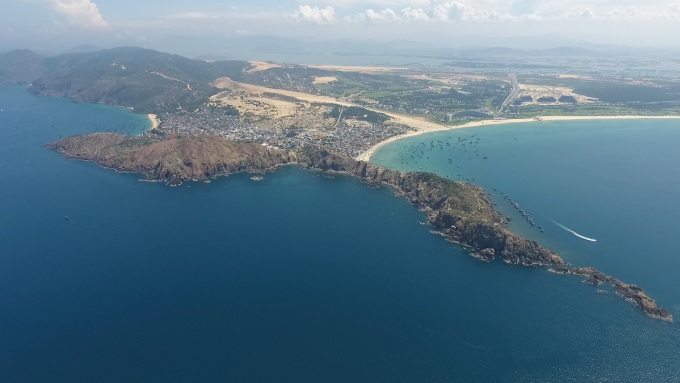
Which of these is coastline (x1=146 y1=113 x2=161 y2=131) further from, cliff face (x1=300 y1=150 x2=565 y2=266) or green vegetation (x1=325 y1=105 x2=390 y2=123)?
cliff face (x1=300 y1=150 x2=565 y2=266)

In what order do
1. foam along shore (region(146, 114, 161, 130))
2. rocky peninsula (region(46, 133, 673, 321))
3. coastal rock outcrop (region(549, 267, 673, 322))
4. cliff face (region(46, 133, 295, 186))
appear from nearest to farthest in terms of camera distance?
coastal rock outcrop (region(549, 267, 673, 322)) < rocky peninsula (region(46, 133, 673, 321)) < cliff face (region(46, 133, 295, 186)) < foam along shore (region(146, 114, 161, 130))

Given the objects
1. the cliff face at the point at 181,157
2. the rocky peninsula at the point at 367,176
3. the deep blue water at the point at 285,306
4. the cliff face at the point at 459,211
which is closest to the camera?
the deep blue water at the point at 285,306

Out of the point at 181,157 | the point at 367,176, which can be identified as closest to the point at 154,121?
the point at 181,157

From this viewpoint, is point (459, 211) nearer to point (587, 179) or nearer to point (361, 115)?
point (587, 179)

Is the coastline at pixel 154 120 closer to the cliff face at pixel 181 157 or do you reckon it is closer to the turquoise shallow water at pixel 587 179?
the cliff face at pixel 181 157

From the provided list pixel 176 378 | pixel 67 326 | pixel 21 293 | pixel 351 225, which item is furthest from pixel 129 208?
pixel 176 378

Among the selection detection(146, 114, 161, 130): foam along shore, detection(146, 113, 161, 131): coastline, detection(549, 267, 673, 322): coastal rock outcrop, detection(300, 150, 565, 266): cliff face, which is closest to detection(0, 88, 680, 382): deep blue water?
detection(549, 267, 673, 322): coastal rock outcrop

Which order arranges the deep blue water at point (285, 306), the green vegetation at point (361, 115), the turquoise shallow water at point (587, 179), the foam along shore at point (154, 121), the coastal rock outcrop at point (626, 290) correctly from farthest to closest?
1. the green vegetation at point (361, 115)
2. the foam along shore at point (154, 121)
3. the turquoise shallow water at point (587, 179)
4. the coastal rock outcrop at point (626, 290)
5. the deep blue water at point (285, 306)

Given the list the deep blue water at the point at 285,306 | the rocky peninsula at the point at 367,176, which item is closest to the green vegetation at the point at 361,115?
the rocky peninsula at the point at 367,176
